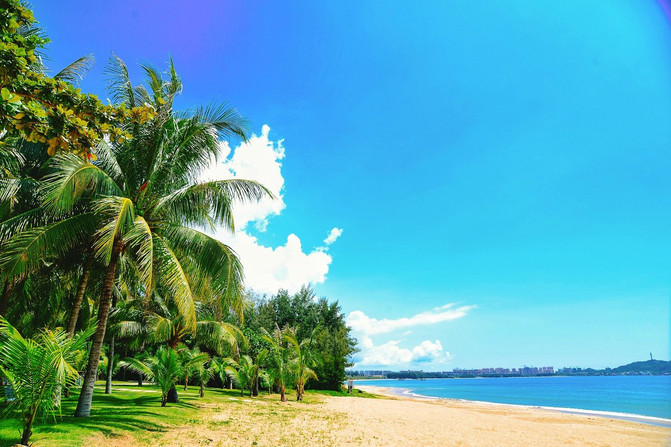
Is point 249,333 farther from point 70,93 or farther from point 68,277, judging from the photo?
point 70,93

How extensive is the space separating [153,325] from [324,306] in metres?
25.4

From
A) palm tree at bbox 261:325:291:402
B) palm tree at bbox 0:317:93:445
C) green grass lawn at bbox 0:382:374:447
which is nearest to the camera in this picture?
palm tree at bbox 0:317:93:445

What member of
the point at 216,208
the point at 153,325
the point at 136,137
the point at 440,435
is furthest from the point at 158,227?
the point at 440,435

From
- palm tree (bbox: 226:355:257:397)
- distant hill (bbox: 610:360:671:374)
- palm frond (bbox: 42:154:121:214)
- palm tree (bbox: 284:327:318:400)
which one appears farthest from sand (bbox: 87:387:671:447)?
distant hill (bbox: 610:360:671:374)

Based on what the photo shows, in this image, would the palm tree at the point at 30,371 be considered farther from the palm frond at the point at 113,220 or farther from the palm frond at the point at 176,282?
the palm frond at the point at 176,282

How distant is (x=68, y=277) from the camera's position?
11664 mm

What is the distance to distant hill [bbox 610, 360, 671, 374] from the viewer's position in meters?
146

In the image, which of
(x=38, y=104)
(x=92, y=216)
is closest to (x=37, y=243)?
(x=92, y=216)

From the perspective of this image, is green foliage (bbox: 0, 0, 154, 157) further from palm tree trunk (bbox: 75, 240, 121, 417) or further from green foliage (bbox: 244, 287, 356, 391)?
green foliage (bbox: 244, 287, 356, 391)

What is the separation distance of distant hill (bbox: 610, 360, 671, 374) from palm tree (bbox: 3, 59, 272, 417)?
7421 inches

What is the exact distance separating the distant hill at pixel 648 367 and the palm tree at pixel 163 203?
188495 millimetres

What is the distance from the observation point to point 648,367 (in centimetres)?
16388

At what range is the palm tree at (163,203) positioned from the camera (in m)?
8.12

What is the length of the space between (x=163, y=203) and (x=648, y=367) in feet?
736
